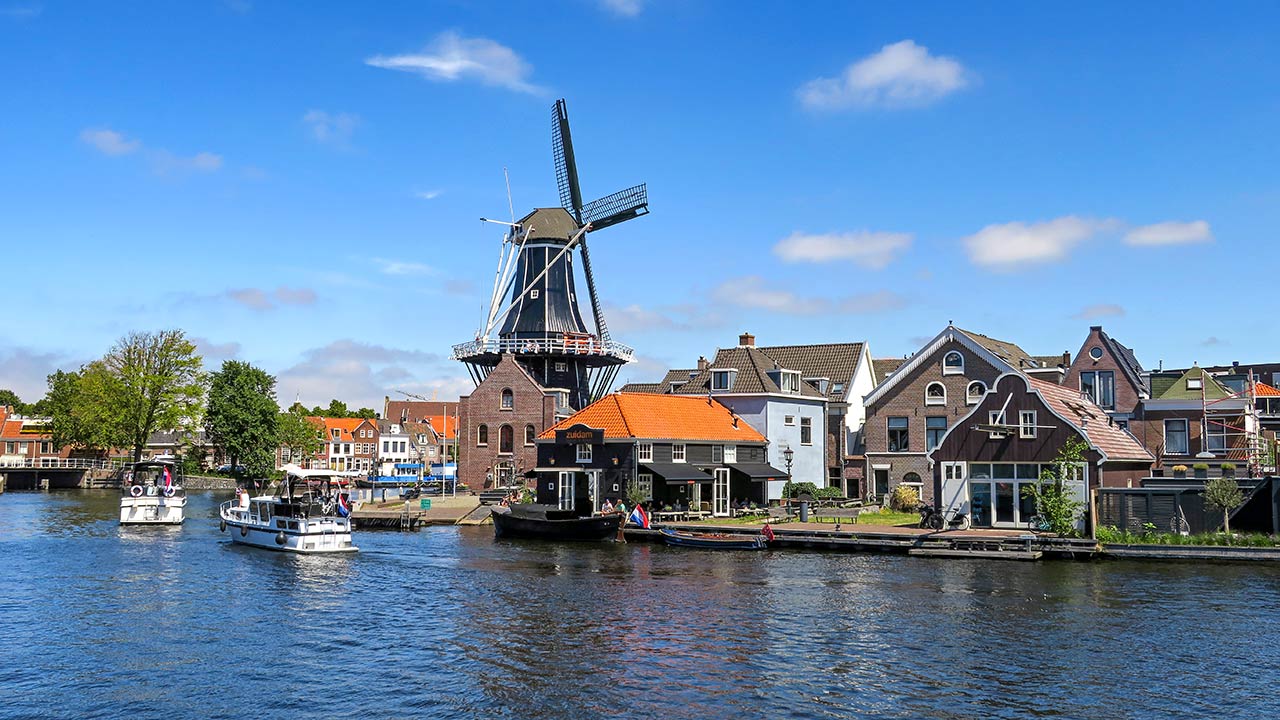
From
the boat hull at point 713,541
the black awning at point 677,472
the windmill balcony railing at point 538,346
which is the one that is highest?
the windmill balcony railing at point 538,346

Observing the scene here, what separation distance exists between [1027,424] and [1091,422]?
4.32m

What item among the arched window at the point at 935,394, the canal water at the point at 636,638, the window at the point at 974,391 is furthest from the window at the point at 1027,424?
the arched window at the point at 935,394

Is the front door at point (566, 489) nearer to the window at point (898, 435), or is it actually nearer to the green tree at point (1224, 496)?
the window at point (898, 435)

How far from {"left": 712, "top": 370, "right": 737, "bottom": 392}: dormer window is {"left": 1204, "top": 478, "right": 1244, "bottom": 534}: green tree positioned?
3178 centimetres

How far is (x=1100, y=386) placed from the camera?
66688mm

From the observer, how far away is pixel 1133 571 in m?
41.5

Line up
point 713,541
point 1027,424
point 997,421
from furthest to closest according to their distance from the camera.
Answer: point 997,421 → point 1027,424 → point 713,541

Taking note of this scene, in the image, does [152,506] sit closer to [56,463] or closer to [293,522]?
[293,522]

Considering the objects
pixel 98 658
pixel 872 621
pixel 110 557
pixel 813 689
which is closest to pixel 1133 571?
pixel 872 621

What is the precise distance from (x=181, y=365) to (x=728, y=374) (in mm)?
75958

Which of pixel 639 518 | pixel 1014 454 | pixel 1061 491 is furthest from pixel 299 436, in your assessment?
pixel 1061 491

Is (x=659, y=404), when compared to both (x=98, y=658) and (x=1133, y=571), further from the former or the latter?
(x=98, y=658)

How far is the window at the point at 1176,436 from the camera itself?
63.4m

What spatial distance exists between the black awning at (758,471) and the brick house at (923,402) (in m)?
7.34
